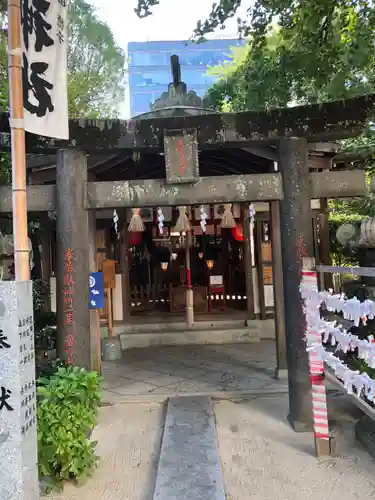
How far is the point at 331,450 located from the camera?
436 cm


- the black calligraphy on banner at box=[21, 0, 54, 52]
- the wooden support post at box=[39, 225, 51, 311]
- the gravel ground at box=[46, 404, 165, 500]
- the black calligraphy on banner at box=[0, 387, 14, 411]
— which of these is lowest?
the gravel ground at box=[46, 404, 165, 500]

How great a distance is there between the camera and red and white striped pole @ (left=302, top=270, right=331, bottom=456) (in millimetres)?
4324

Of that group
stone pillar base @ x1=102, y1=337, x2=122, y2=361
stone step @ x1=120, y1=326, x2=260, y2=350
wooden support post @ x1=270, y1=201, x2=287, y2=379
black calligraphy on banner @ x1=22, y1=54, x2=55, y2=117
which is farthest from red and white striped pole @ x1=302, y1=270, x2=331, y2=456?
stone step @ x1=120, y1=326, x2=260, y2=350

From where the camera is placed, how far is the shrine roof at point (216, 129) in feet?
16.4

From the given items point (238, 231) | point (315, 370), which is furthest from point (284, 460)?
point (238, 231)

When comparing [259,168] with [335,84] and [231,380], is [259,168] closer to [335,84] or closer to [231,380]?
[335,84]

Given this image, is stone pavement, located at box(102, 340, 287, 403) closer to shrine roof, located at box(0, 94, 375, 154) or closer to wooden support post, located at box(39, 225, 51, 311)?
wooden support post, located at box(39, 225, 51, 311)

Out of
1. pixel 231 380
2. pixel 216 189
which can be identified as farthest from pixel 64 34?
pixel 231 380

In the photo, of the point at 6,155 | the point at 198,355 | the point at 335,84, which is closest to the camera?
the point at 335,84

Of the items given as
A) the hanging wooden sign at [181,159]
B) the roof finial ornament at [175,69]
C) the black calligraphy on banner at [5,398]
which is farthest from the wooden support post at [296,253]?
the black calligraphy on banner at [5,398]

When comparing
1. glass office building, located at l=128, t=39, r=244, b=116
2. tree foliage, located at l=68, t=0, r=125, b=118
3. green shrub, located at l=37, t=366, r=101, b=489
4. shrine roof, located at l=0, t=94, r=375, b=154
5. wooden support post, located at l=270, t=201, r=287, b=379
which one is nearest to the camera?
green shrub, located at l=37, t=366, r=101, b=489

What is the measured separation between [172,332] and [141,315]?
5.92ft

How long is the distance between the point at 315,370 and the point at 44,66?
13.3 ft

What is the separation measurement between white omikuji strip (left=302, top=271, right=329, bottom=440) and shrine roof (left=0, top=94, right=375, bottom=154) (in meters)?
1.74
